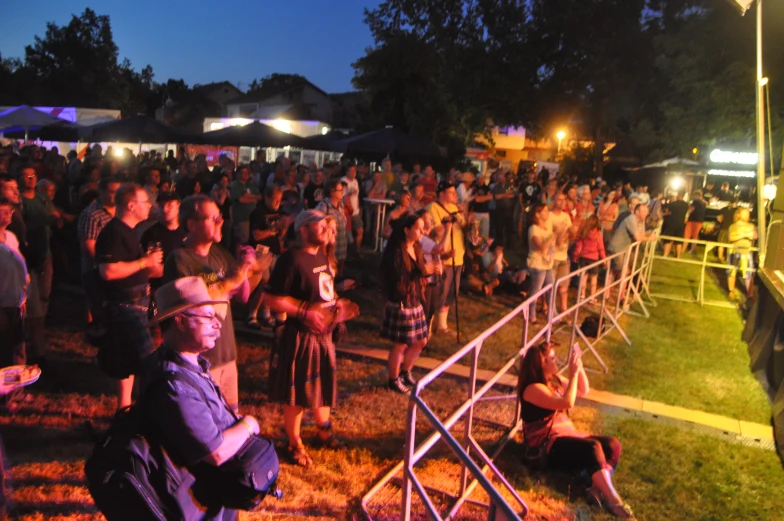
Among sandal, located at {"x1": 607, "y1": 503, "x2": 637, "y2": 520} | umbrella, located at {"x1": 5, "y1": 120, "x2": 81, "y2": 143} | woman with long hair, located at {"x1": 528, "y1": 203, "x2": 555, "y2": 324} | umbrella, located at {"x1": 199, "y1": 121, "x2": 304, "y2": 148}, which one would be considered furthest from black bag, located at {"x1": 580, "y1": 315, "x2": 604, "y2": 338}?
umbrella, located at {"x1": 5, "y1": 120, "x2": 81, "y2": 143}

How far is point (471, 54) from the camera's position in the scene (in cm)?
3303

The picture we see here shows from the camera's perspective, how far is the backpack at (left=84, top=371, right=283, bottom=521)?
2.08 metres

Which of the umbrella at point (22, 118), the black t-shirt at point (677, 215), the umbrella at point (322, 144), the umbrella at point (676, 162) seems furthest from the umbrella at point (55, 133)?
the umbrella at point (676, 162)

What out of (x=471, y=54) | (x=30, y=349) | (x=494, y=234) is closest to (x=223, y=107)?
(x=471, y=54)

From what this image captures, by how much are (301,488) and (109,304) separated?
181 cm

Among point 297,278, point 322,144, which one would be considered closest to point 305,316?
point 297,278

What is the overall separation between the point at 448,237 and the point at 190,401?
5.56 m

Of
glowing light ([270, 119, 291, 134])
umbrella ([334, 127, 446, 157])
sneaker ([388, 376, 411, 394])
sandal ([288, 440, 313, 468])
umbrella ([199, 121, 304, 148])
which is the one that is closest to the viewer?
sandal ([288, 440, 313, 468])

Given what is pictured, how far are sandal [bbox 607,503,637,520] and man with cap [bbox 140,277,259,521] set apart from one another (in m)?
2.97

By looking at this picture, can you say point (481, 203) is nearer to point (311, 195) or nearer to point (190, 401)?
point (311, 195)

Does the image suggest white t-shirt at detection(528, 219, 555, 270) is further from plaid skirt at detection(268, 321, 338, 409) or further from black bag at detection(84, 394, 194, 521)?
black bag at detection(84, 394, 194, 521)

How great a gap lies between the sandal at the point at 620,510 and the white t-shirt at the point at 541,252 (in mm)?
4577

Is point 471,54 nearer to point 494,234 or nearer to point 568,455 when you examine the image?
point 494,234

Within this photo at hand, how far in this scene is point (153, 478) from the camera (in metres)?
2.14
